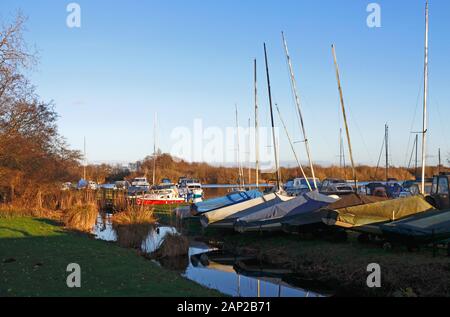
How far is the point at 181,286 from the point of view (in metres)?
13.5

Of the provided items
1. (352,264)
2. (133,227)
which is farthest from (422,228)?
(133,227)

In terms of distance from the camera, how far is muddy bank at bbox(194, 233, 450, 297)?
14086 mm

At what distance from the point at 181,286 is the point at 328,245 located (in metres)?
8.89

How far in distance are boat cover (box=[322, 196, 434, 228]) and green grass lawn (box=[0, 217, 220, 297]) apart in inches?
282

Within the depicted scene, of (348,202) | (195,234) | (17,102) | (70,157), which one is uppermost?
(17,102)

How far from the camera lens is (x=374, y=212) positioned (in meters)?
20.1

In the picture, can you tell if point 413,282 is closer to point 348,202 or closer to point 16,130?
point 348,202

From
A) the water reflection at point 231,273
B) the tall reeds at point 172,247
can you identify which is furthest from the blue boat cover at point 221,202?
the tall reeds at point 172,247

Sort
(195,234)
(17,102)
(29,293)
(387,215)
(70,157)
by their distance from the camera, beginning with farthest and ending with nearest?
(70,157)
(17,102)
(195,234)
(387,215)
(29,293)

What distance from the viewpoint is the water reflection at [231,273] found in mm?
15141

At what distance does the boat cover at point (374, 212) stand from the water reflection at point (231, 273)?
3.26 m

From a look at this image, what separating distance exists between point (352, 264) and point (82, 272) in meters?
8.51

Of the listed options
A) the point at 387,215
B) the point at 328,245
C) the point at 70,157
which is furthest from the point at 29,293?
the point at 70,157

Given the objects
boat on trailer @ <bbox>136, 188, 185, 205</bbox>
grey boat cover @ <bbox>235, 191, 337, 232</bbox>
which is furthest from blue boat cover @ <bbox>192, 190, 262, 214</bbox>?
boat on trailer @ <bbox>136, 188, 185, 205</bbox>
